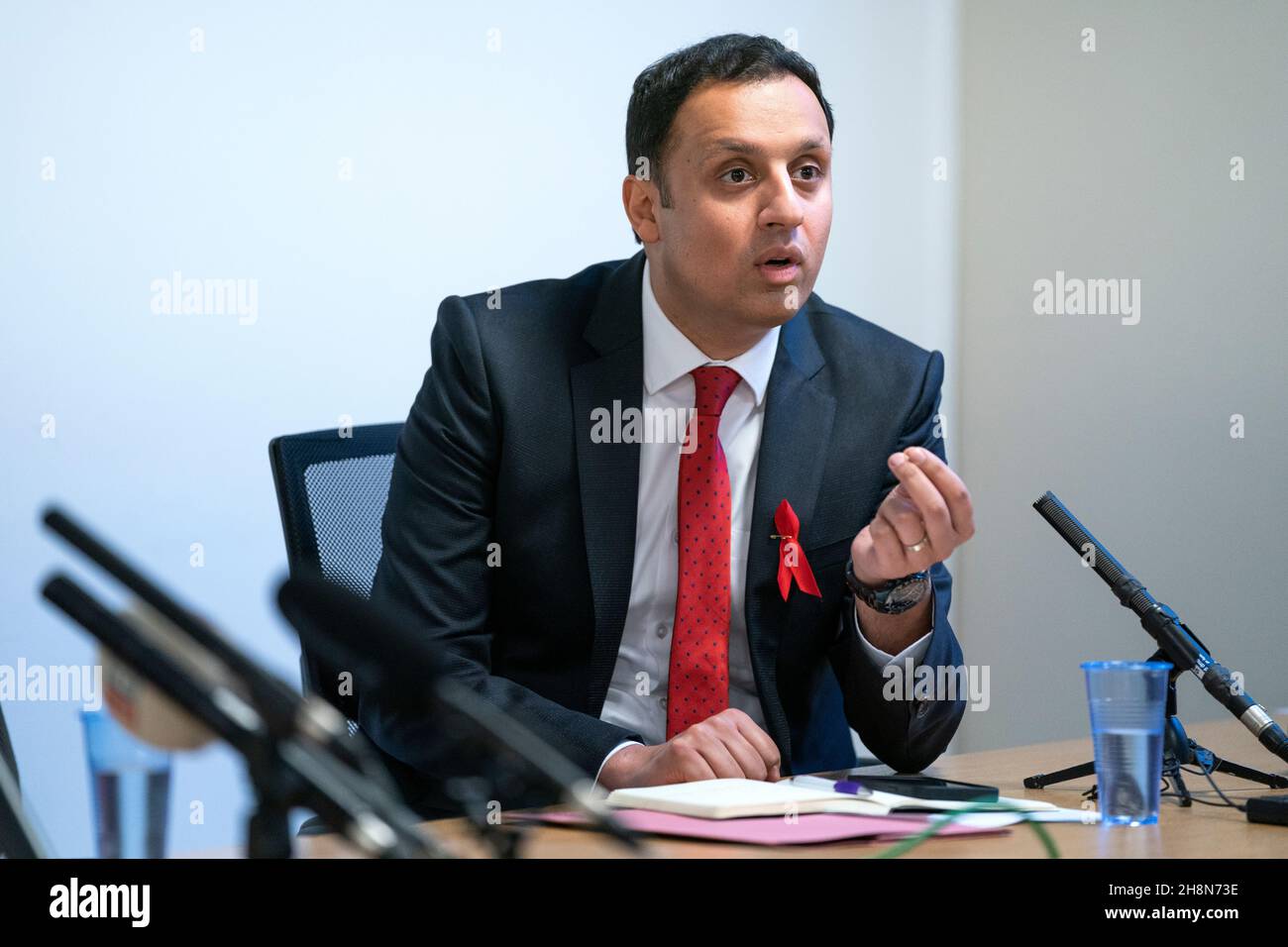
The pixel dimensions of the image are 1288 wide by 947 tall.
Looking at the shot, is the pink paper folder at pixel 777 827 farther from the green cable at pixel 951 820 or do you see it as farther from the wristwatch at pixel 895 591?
the wristwatch at pixel 895 591

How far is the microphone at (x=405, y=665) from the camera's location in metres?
0.59

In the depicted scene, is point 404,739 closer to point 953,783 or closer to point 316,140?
point 953,783

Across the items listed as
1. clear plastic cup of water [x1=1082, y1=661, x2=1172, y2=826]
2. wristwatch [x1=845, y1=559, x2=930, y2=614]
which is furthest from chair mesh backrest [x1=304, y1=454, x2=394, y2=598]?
clear plastic cup of water [x1=1082, y1=661, x2=1172, y2=826]

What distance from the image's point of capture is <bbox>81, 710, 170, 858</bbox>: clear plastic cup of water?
2.06 metres

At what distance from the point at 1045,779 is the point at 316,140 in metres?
2.03

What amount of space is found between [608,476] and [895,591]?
43 centimetres

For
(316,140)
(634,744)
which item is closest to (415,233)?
(316,140)

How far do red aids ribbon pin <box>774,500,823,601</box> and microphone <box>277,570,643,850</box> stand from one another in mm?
1236

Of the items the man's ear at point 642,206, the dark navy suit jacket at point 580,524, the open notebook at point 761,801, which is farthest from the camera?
the man's ear at point 642,206

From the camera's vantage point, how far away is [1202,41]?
132 inches

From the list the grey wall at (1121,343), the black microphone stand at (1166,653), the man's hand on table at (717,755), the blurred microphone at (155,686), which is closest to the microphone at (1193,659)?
the black microphone stand at (1166,653)

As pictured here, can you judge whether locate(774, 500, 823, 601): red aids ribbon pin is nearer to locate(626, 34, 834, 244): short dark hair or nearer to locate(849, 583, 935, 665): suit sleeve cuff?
locate(849, 583, 935, 665): suit sleeve cuff

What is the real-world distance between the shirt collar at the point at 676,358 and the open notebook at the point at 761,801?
0.80 metres

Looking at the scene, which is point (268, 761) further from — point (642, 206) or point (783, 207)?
point (642, 206)
